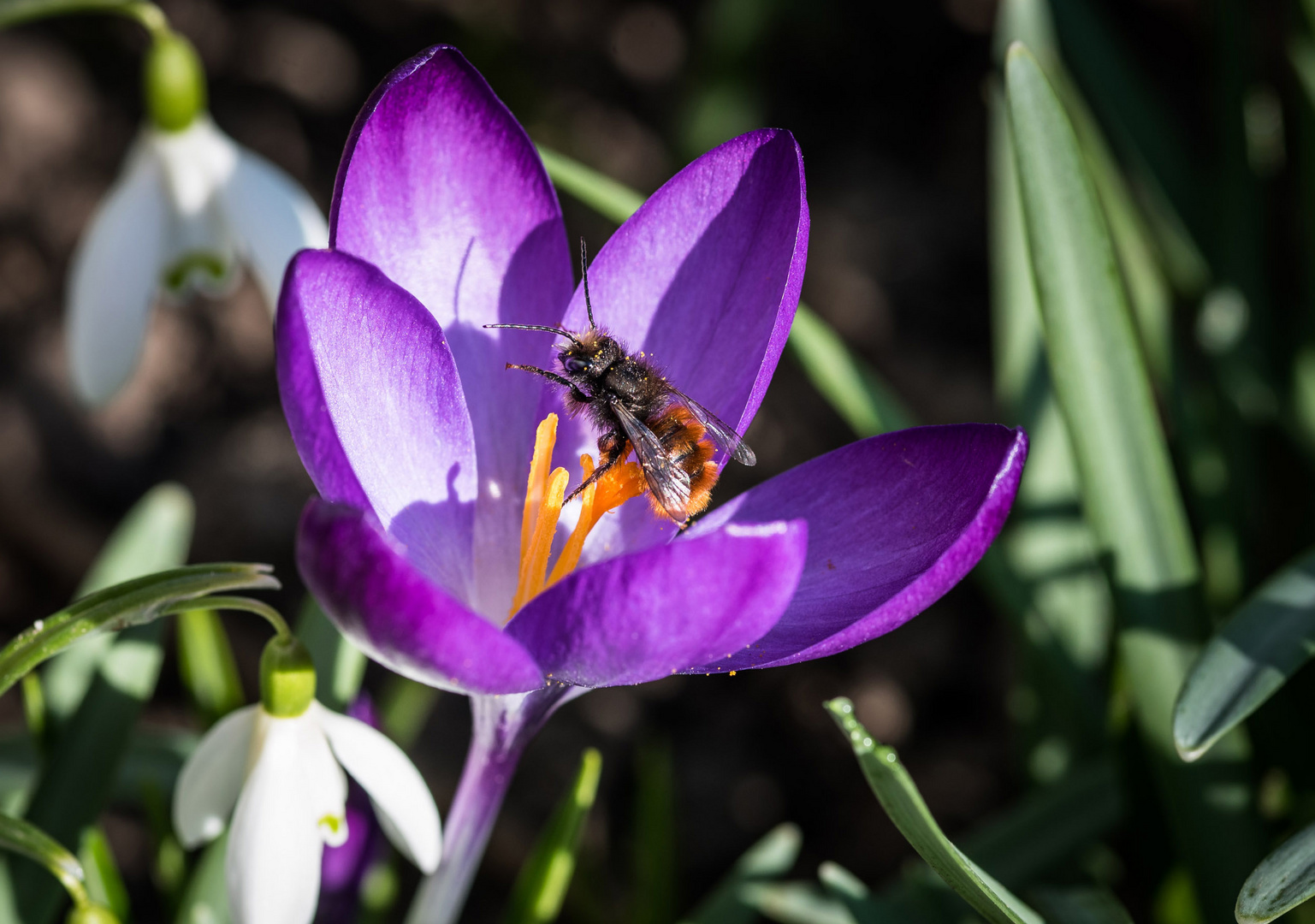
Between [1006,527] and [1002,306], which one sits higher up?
[1002,306]

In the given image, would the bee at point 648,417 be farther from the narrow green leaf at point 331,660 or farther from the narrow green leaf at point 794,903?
the narrow green leaf at point 794,903

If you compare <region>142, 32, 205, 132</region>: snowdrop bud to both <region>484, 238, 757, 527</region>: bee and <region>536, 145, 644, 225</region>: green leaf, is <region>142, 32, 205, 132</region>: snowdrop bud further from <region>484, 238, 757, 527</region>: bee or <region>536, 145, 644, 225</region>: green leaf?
<region>484, 238, 757, 527</region>: bee

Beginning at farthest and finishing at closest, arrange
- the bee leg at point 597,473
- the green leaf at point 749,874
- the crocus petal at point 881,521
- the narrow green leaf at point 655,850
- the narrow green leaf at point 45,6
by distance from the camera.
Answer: the narrow green leaf at point 655,850, the green leaf at point 749,874, the narrow green leaf at point 45,6, the bee leg at point 597,473, the crocus petal at point 881,521

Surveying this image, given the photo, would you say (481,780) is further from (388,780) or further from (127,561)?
(127,561)

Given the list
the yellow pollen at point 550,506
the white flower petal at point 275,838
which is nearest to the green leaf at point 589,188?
the yellow pollen at point 550,506

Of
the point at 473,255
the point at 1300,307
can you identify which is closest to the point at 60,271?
the point at 473,255

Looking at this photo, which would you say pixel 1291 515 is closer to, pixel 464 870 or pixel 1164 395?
pixel 1164 395
